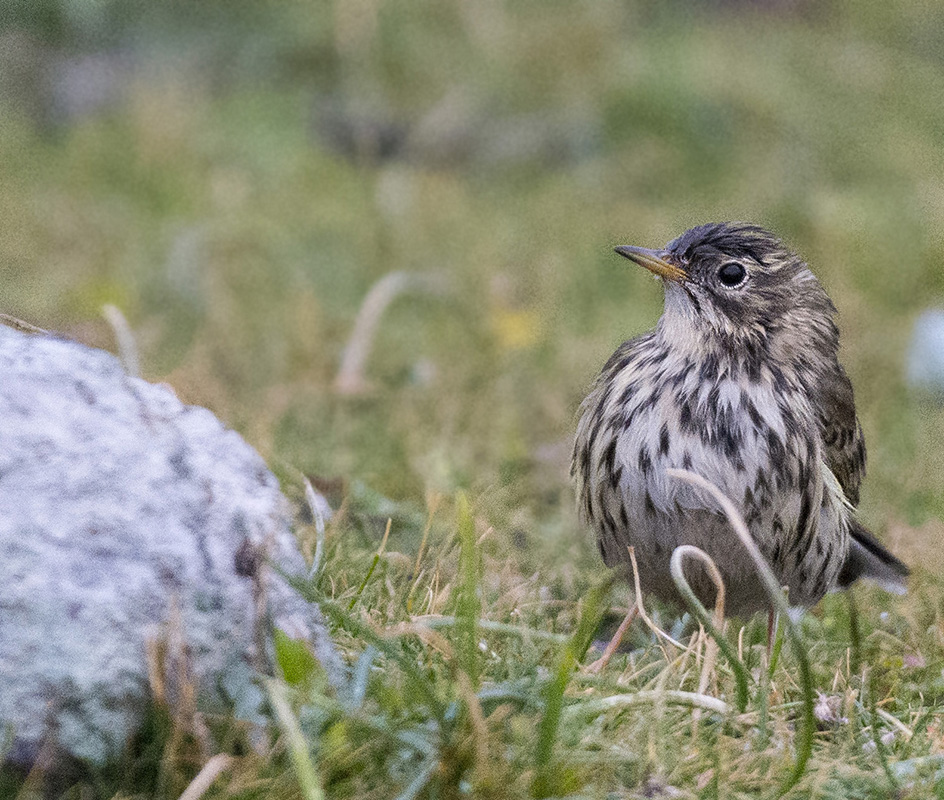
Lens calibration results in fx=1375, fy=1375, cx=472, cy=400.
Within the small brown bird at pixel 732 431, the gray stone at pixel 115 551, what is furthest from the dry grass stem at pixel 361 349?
the gray stone at pixel 115 551

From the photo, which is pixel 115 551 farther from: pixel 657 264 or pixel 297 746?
pixel 657 264

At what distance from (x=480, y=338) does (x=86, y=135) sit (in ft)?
10.4

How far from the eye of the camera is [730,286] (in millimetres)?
3607

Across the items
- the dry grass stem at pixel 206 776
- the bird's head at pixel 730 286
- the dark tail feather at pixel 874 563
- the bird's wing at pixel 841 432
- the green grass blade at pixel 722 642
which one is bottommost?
the dry grass stem at pixel 206 776

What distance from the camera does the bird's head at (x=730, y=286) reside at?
3.58 metres

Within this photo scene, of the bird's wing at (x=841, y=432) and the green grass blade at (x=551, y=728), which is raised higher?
the bird's wing at (x=841, y=432)

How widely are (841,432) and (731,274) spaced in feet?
1.69

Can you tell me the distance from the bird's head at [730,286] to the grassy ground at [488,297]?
0.80 meters

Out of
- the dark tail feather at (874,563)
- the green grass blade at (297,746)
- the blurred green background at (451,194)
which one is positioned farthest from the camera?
the blurred green background at (451,194)

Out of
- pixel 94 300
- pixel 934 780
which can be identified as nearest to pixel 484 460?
pixel 94 300

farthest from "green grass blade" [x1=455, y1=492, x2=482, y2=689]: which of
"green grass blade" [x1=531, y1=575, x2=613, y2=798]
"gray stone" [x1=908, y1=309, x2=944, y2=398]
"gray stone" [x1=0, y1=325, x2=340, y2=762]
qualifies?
"gray stone" [x1=908, y1=309, x2=944, y2=398]

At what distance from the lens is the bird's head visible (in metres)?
3.58

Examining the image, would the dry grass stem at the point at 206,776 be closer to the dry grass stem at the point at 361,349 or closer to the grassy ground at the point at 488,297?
the grassy ground at the point at 488,297

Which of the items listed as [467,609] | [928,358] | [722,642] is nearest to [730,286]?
[722,642]
